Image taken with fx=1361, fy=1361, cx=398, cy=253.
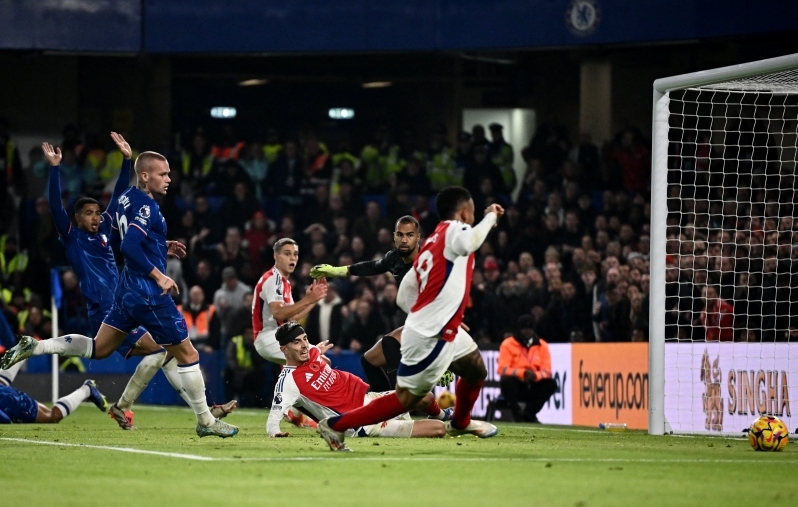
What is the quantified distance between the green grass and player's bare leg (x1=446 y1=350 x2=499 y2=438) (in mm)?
151

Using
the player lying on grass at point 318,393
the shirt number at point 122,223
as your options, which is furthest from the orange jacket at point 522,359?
the shirt number at point 122,223

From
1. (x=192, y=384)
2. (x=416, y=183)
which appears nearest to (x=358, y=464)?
(x=192, y=384)

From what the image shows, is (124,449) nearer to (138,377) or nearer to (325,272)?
(325,272)

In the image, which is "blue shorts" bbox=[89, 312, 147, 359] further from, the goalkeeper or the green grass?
the goalkeeper

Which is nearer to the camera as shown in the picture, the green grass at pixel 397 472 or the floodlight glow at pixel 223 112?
the green grass at pixel 397 472

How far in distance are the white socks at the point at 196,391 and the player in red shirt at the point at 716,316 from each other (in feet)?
19.7

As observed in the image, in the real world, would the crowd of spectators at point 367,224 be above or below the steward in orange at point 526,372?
above

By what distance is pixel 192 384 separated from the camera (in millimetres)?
10977

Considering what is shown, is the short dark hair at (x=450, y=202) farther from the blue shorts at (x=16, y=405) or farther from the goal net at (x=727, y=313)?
the blue shorts at (x=16, y=405)

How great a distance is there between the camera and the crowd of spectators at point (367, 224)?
18266 mm

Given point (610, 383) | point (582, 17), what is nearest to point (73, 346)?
point (610, 383)

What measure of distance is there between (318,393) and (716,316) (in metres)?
5.73

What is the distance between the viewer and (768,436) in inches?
394

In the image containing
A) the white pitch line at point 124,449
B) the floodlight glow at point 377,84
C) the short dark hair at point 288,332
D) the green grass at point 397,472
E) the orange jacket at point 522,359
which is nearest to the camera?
the green grass at point 397,472
